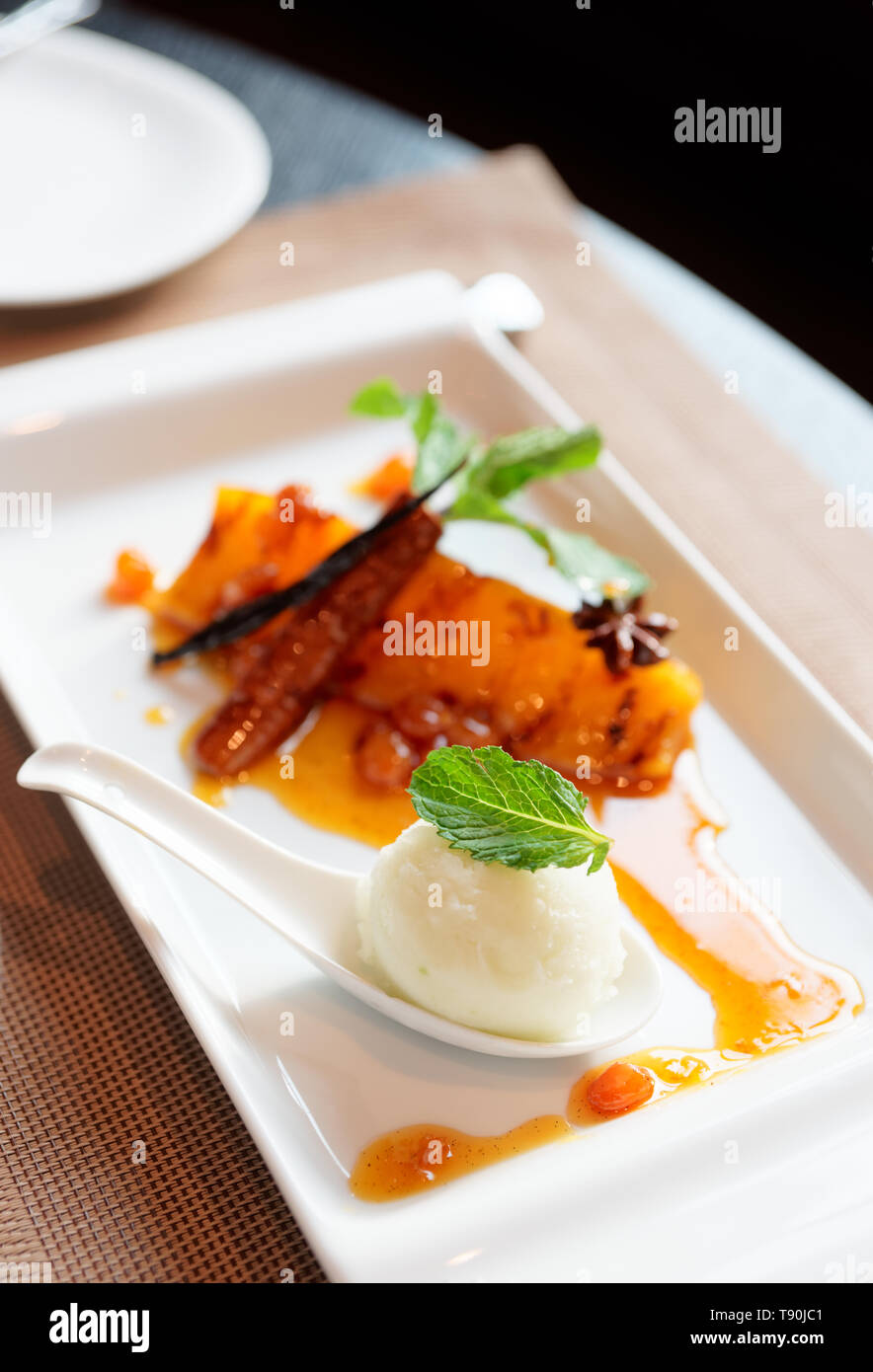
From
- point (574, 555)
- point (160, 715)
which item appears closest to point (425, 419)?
point (574, 555)

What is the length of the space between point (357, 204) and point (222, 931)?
2.21 m

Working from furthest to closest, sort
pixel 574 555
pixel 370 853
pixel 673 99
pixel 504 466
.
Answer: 1. pixel 673 99
2. pixel 504 466
3. pixel 574 555
4. pixel 370 853

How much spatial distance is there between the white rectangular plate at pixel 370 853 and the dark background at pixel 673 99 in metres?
2.59

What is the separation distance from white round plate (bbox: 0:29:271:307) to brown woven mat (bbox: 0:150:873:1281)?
132mm

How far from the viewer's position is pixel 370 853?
2070 mm

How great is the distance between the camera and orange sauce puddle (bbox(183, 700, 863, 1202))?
1628 mm

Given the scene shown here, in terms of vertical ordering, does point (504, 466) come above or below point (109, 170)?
below

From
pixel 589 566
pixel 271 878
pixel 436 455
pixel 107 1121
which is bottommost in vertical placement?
pixel 107 1121

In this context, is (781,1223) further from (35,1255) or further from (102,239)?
(102,239)

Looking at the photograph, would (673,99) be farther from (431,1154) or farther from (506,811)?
(431,1154)

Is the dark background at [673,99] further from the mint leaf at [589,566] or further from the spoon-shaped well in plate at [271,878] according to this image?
the spoon-shaped well in plate at [271,878]

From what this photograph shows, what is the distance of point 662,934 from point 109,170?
92.9 inches

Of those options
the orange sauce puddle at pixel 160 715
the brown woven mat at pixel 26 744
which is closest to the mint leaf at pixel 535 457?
the brown woven mat at pixel 26 744

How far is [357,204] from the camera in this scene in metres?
3.41
